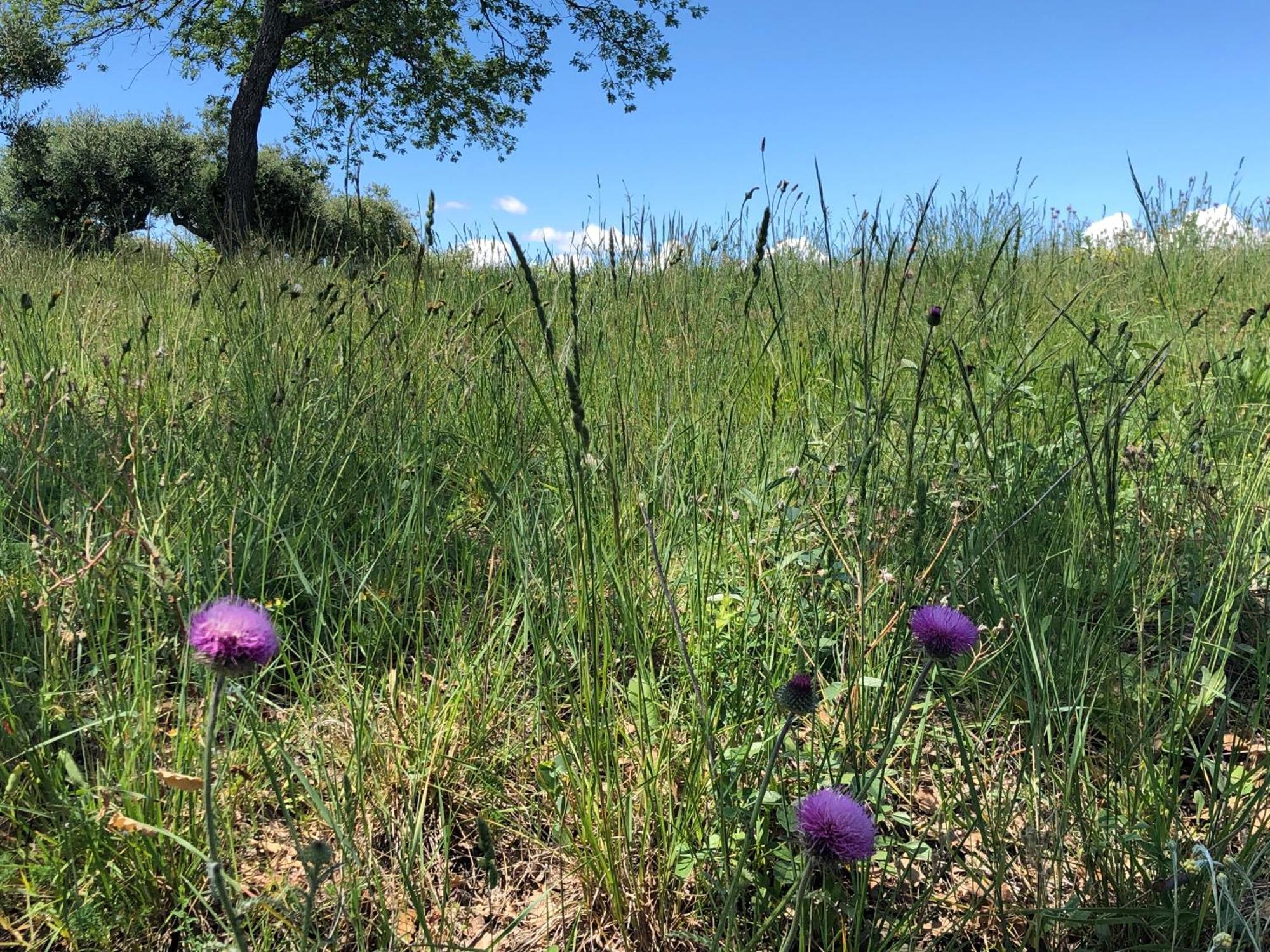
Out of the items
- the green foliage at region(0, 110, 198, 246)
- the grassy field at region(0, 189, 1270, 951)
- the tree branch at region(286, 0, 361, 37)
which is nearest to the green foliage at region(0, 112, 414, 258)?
the green foliage at region(0, 110, 198, 246)

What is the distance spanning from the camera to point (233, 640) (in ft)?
2.28

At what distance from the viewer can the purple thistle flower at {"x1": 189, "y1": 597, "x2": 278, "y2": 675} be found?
2.26 feet

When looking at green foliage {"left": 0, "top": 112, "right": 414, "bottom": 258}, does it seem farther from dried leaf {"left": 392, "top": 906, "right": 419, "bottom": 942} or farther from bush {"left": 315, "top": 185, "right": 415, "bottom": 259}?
dried leaf {"left": 392, "top": 906, "right": 419, "bottom": 942}

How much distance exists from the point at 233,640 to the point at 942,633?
28.6 inches

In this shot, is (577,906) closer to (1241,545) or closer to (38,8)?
(1241,545)

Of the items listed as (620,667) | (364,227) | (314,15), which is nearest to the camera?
(620,667)

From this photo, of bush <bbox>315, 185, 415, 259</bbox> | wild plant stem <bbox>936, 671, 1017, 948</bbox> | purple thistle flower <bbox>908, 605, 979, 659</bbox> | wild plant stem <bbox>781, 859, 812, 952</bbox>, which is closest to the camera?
wild plant stem <bbox>781, 859, 812, 952</bbox>

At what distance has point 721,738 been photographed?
128cm

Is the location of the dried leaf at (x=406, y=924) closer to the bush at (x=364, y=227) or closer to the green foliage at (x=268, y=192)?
the bush at (x=364, y=227)

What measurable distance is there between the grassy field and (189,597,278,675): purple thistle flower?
166mm

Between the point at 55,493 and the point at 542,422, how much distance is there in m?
1.29

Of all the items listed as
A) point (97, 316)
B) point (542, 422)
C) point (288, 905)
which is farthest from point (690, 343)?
point (97, 316)

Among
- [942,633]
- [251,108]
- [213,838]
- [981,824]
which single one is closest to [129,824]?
[213,838]

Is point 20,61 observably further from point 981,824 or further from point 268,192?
point 981,824
